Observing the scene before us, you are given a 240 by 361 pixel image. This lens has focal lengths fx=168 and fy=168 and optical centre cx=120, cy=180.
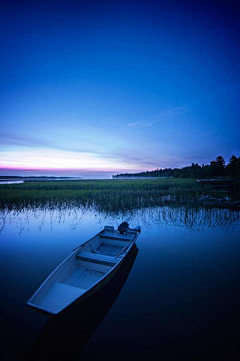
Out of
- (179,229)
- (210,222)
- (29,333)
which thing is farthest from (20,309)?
(210,222)

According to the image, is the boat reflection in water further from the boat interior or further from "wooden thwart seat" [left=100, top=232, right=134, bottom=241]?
"wooden thwart seat" [left=100, top=232, right=134, bottom=241]

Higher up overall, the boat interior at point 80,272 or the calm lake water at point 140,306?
the boat interior at point 80,272

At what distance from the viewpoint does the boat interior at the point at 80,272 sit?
3.41 meters

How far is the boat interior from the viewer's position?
3.41 meters

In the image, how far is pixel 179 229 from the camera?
33.5 feet

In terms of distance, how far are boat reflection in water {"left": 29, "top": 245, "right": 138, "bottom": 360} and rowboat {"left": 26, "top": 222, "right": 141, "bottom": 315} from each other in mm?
266

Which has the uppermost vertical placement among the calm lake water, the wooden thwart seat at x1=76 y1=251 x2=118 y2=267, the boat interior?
the wooden thwart seat at x1=76 y1=251 x2=118 y2=267

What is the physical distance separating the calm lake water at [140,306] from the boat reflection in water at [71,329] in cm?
2


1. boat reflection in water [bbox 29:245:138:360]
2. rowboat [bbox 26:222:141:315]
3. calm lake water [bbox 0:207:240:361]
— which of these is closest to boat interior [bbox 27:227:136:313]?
rowboat [bbox 26:222:141:315]

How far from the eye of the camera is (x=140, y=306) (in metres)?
4.29

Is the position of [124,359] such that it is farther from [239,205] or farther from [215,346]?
[239,205]

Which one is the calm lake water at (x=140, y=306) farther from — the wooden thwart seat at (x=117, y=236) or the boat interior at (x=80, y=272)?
the wooden thwart seat at (x=117, y=236)

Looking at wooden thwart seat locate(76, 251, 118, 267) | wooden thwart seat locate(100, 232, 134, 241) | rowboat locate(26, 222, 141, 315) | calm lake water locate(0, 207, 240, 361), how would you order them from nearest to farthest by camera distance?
calm lake water locate(0, 207, 240, 361) → rowboat locate(26, 222, 141, 315) → wooden thwart seat locate(76, 251, 118, 267) → wooden thwart seat locate(100, 232, 134, 241)

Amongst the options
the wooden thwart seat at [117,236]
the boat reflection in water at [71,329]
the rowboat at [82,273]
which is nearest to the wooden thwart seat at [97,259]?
the rowboat at [82,273]
